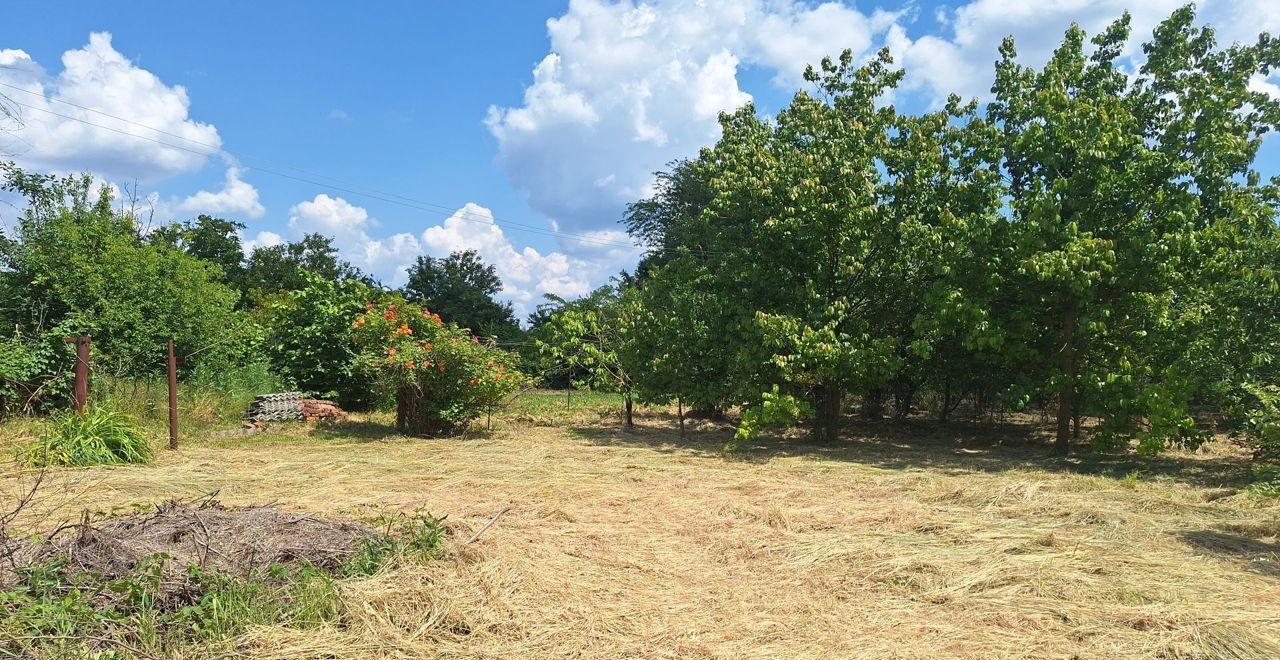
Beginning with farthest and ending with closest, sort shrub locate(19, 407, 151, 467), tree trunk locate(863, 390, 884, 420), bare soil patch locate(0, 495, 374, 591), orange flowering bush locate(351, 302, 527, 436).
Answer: tree trunk locate(863, 390, 884, 420)
orange flowering bush locate(351, 302, 527, 436)
shrub locate(19, 407, 151, 467)
bare soil patch locate(0, 495, 374, 591)

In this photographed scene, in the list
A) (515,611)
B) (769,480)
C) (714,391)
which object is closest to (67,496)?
(515,611)

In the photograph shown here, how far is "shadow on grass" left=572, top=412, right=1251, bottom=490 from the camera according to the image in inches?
379

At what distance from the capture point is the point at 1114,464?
33.7 ft

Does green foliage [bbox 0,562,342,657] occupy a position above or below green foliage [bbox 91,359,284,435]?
below

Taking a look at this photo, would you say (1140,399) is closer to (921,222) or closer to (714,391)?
(921,222)

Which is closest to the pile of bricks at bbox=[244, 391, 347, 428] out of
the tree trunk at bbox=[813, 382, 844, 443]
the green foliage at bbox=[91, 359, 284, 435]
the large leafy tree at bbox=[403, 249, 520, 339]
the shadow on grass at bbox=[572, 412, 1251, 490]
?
the green foliage at bbox=[91, 359, 284, 435]

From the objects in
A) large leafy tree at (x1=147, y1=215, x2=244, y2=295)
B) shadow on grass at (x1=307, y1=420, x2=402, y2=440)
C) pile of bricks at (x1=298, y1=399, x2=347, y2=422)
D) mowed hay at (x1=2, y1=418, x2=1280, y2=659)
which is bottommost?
mowed hay at (x1=2, y1=418, x2=1280, y2=659)

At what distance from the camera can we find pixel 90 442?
8.98 m

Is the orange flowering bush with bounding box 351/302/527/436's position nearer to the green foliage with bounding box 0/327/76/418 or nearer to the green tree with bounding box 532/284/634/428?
the green tree with bounding box 532/284/634/428

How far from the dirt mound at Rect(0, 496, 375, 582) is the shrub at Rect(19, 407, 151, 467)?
178 inches

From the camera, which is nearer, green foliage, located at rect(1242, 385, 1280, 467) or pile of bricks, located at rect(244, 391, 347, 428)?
green foliage, located at rect(1242, 385, 1280, 467)

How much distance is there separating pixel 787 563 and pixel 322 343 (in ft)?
40.7

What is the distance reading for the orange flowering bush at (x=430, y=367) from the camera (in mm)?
12289

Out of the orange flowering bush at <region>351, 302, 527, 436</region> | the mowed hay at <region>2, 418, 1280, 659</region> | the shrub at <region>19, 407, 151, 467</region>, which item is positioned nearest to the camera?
the mowed hay at <region>2, 418, 1280, 659</region>
